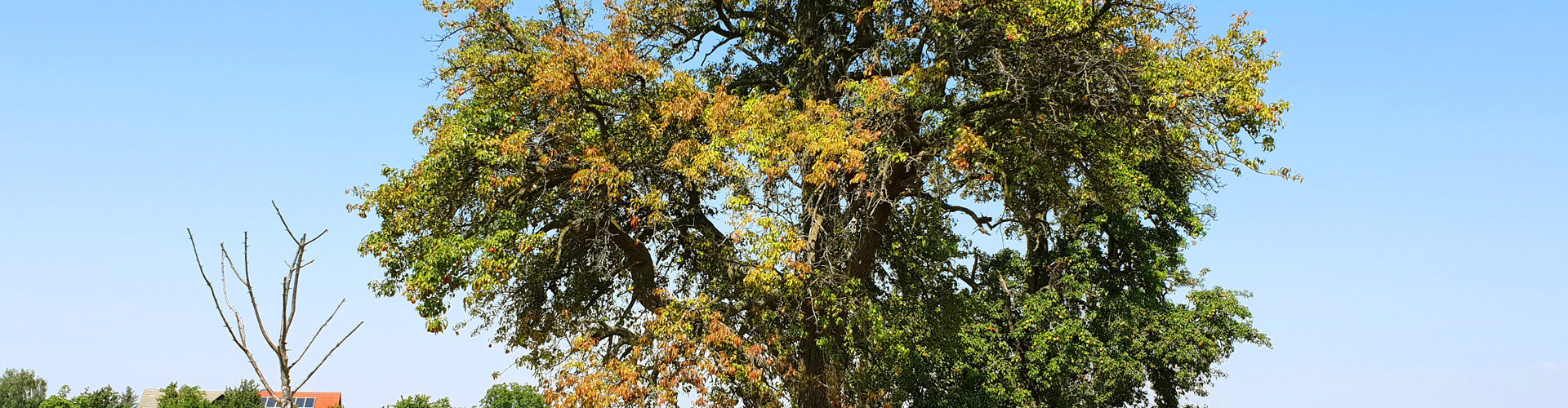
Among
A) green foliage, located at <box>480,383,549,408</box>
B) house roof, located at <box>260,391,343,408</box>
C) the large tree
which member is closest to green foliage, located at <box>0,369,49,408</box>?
house roof, located at <box>260,391,343,408</box>

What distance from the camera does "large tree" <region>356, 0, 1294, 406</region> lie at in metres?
13.0

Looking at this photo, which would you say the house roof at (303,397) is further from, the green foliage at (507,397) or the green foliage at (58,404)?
the green foliage at (58,404)

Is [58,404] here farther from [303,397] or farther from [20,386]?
[20,386]

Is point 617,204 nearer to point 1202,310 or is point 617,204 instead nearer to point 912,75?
point 912,75

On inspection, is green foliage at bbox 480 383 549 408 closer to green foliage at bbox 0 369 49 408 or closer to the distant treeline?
the distant treeline

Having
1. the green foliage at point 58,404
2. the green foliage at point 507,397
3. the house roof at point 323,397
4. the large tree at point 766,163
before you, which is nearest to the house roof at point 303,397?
the house roof at point 323,397

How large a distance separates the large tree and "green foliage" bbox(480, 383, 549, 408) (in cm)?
5141

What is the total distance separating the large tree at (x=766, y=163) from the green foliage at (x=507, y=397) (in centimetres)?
5141

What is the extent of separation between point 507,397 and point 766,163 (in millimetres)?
56598

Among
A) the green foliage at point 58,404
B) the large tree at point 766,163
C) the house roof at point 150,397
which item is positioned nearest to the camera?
the large tree at point 766,163

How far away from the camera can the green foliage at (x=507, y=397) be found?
212ft

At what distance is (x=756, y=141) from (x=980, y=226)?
234 inches

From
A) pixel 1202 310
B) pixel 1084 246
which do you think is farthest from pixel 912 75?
pixel 1202 310

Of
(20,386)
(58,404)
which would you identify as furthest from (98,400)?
(20,386)
